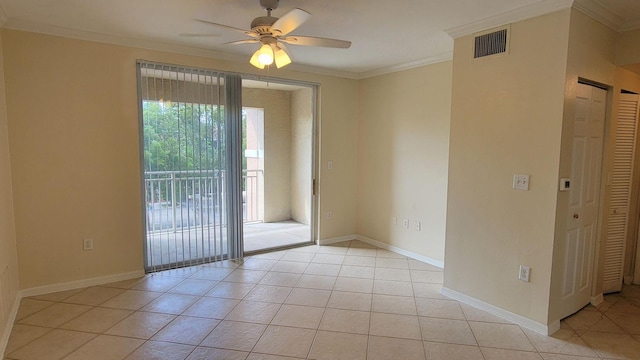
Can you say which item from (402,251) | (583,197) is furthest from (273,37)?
(402,251)

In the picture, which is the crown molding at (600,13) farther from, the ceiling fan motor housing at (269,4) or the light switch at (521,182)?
the ceiling fan motor housing at (269,4)

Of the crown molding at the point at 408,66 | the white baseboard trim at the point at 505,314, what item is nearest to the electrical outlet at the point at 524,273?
the white baseboard trim at the point at 505,314

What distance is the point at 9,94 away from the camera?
10.2 ft

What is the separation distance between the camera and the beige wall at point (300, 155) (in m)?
6.37

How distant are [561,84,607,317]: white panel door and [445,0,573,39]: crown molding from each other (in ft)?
2.12

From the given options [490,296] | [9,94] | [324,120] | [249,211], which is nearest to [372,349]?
[490,296]

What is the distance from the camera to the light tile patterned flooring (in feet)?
8.13

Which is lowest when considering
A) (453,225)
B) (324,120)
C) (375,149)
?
(453,225)

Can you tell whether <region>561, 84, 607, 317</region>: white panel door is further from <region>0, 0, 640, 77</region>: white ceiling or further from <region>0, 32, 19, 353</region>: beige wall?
<region>0, 32, 19, 353</region>: beige wall

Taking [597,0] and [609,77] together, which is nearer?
[597,0]

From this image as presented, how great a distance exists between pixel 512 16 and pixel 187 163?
3420mm

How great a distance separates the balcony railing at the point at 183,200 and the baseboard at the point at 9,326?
123cm

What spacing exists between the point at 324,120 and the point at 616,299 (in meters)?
3.79

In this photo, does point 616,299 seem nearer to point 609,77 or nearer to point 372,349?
point 609,77
